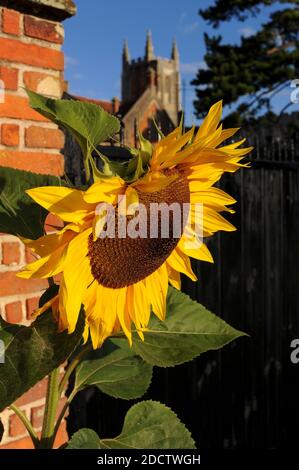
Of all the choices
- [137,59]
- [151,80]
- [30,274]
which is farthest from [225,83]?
[137,59]

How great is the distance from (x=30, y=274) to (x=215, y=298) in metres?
2.59

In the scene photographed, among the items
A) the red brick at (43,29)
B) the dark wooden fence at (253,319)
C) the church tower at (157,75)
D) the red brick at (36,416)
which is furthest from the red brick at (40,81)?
the church tower at (157,75)

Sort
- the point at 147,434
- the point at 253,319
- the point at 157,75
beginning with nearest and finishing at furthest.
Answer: the point at 147,434 → the point at 253,319 → the point at 157,75

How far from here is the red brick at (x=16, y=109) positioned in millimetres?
1855

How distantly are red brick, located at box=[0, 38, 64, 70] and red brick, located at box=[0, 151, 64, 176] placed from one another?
29cm

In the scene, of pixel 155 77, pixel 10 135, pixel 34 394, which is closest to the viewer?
pixel 10 135

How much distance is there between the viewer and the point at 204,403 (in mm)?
3379

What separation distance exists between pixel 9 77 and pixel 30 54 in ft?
0.36

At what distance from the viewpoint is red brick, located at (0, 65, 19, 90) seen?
73.0 inches

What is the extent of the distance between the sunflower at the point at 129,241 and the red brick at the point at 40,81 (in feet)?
3.45

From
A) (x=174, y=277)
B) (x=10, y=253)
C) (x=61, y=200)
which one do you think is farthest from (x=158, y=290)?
(x=10, y=253)

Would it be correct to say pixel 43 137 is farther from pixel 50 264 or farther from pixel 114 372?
pixel 50 264

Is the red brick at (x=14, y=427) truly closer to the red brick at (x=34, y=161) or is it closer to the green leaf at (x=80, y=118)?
the red brick at (x=34, y=161)

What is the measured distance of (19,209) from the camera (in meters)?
1.00
